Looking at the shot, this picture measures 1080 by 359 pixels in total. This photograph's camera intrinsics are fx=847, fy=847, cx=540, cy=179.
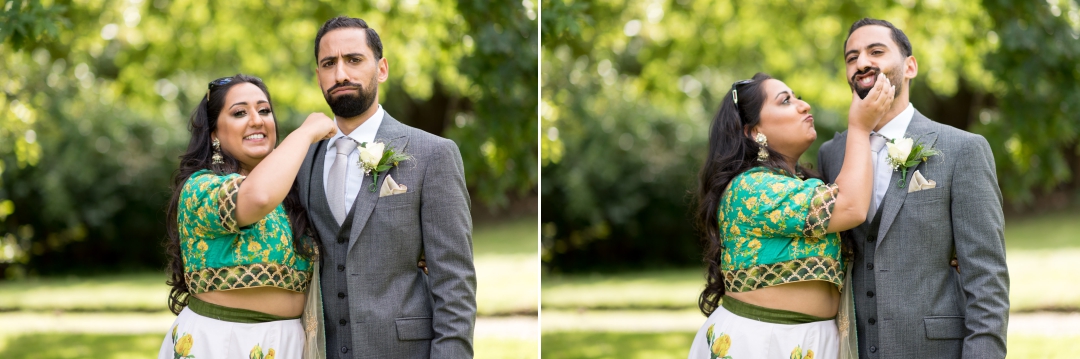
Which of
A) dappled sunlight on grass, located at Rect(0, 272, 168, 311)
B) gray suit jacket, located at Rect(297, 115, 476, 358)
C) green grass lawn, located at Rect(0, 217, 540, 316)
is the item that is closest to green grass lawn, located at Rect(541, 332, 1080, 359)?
green grass lawn, located at Rect(0, 217, 540, 316)

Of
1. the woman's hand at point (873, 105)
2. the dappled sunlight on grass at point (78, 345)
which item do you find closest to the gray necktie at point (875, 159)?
the woman's hand at point (873, 105)

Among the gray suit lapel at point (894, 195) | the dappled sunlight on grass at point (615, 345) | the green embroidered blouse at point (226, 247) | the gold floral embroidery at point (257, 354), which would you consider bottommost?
the dappled sunlight on grass at point (615, 345)

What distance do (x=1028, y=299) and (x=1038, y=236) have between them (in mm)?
6254

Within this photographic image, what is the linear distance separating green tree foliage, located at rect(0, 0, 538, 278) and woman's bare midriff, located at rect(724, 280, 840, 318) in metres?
3.62

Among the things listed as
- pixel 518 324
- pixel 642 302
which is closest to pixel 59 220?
pixel 518 324

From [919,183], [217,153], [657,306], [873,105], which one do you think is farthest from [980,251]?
[657,306]

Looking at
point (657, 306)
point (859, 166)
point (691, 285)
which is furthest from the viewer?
point (691, 285)

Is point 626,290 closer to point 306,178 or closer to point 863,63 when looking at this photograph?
point 863,63

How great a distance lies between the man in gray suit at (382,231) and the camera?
10.7ft

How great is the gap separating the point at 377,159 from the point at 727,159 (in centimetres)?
Result: 146

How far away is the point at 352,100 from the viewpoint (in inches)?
134

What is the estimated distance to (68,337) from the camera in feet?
33.0

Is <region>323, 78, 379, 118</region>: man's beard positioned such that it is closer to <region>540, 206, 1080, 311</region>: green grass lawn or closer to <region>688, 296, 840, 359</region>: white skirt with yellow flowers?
<region>688, 296, 840, 359</region>: white skirt with yellow flowers

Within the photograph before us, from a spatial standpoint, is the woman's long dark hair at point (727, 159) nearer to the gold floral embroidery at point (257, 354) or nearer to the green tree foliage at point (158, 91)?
the gold floral embroidery at point (257, 354)
